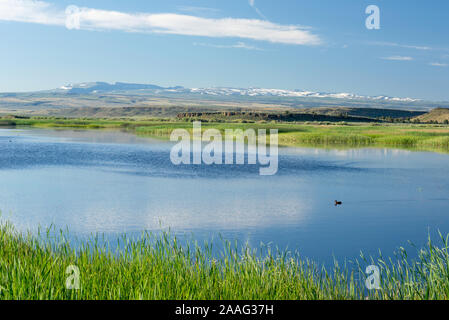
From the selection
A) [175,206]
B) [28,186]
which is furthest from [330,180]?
[28,186]

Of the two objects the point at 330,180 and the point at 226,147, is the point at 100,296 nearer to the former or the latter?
the point at 330,180

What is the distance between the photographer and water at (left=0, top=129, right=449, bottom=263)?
12.8m

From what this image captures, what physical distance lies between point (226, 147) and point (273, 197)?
2206 cm

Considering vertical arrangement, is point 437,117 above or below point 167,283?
above

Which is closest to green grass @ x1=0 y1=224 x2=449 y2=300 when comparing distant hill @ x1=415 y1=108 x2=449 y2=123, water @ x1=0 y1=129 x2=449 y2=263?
water @ x1=0 y1=129 x2=449 y2=263

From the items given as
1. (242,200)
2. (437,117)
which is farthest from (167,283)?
(437,117)

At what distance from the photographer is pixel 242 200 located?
56.9 feet

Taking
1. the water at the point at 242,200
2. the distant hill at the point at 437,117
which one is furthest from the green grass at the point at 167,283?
the distant hill at the point at 437,117

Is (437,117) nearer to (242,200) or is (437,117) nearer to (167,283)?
(242,200)

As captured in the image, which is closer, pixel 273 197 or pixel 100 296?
pixel 100 296

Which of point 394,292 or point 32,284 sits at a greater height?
point 32,284

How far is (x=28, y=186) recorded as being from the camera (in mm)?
19562

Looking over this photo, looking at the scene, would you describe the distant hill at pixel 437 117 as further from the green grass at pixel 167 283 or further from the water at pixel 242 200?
the green grass at pixel 167 283
